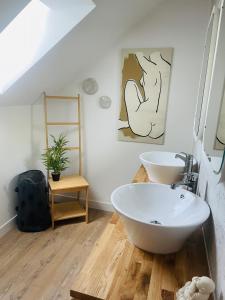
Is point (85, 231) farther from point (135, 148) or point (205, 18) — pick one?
point (205, 18)

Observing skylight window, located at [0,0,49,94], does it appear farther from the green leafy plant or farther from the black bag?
the black bag

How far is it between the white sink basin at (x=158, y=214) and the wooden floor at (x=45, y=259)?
1.05 meters

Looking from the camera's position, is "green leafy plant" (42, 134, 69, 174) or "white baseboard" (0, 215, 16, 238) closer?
"white baseboard" (0, 215, 16, 238)

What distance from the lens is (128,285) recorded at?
2.54 ft

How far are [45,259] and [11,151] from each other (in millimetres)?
1151

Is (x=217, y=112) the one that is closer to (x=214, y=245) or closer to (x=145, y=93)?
(x=214, y=245)

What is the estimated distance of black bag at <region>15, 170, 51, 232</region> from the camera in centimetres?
231

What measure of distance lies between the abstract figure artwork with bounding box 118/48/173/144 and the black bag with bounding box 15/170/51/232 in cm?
111

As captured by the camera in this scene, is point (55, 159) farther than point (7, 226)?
Yes

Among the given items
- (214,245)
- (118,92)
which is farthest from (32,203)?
(214,245)

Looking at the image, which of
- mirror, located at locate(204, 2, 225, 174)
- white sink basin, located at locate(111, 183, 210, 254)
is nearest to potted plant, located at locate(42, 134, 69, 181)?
white sink basin, located at locate(111, 183, 210, 254)

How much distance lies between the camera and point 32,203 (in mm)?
2344

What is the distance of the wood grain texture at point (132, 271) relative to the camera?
0.75 meters

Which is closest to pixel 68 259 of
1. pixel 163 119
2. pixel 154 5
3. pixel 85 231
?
pixel 85 231
